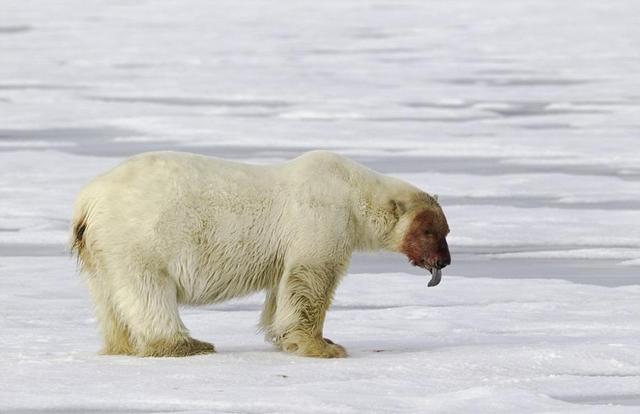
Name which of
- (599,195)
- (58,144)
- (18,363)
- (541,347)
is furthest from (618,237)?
(58,144)

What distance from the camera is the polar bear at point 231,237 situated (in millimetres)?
6305

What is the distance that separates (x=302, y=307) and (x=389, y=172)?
23.4ft

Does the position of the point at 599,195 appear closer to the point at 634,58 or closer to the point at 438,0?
the point at 634,58

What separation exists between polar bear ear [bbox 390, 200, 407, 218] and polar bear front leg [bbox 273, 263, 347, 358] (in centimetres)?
43

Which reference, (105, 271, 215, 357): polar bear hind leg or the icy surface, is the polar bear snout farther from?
(105, 271, 215, 357): polar bear hind leg

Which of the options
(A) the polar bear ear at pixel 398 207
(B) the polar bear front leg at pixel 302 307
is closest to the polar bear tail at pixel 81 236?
(B) the polar bear front leg at pixel 302 307

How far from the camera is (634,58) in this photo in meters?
27.0

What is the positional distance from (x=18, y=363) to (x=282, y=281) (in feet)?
4.01

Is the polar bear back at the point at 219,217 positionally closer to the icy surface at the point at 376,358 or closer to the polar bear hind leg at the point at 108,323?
the polar bear hind leg at the point at 108,323

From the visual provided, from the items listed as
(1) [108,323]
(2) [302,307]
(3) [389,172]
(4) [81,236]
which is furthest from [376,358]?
(3) [389,172]

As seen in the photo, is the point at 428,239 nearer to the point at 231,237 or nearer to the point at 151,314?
the point at 231,237

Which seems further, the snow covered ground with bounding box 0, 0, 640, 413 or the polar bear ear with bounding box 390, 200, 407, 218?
the polar bear ear with bounding box 390, 200, 407, 218

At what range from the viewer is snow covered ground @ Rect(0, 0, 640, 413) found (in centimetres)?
579

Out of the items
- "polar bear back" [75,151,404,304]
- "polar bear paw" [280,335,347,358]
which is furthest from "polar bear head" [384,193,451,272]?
"polar bear paw" [280,335,347,358]
